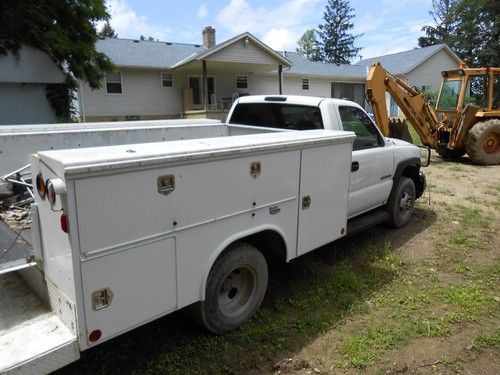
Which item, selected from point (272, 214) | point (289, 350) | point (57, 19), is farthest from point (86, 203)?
point (57, 19)

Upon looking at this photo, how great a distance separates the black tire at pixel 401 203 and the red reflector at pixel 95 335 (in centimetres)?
468

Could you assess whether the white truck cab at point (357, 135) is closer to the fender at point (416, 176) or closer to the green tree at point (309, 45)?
the fender at point (416, 176)

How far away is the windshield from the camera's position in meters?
12.7

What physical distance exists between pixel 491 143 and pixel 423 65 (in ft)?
75.0

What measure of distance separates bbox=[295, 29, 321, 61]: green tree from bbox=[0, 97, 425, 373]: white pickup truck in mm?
73385

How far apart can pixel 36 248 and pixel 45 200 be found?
1.39 ft

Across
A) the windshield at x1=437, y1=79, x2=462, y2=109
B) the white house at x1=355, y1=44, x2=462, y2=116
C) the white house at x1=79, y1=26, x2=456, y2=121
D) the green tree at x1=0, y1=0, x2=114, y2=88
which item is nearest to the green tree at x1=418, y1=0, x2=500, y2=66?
the white house at x1=355, y1=44, x2=462, y2=116

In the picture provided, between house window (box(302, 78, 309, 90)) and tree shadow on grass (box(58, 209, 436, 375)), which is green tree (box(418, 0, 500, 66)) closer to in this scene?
house window (box(302, 78, 309, 90))

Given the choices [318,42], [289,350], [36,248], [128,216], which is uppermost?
[318,42]

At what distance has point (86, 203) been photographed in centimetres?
242

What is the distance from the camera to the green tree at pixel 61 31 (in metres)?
10.3

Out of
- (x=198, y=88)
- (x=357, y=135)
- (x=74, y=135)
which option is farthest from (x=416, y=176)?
(x=198, y=88)

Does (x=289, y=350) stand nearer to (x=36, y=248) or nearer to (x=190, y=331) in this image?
(x=190, y=331)

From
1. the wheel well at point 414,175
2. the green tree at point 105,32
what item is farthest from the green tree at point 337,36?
the wheel well at point 414,175
